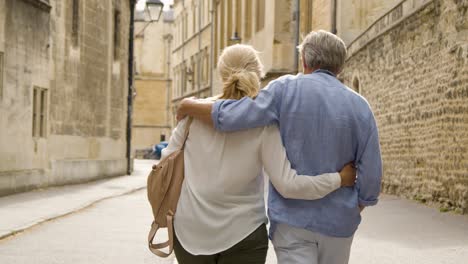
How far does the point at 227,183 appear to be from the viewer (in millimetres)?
3572

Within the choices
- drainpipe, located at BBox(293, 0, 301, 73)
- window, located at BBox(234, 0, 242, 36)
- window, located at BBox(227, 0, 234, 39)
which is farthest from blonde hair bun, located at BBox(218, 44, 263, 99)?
window, located at BBox(227, 0, 234, 39)

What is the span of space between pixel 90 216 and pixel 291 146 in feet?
28.7

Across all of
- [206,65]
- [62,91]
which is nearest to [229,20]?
[206,65]

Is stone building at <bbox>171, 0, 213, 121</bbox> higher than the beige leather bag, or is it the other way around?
stone building at <bbox>171, 0, 213, 121</bbox>

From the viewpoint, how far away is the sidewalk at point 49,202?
34.6 feet

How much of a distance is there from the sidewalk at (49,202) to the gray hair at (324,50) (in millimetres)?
6086

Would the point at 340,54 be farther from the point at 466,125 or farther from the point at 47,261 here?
the point at 466,125

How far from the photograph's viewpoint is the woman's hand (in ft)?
11.6

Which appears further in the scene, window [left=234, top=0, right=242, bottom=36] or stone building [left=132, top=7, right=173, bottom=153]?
stone building [left=132, top=7, right=173, bottom=153]

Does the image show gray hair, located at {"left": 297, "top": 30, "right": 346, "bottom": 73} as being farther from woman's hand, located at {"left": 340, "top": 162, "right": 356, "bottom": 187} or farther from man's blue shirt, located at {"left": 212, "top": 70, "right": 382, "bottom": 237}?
woman's hand, located at {"left": 340, "top": 162, "right": 356, "bottom": 187}

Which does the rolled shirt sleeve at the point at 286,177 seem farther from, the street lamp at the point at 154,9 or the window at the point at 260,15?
the window at the point at 260,15

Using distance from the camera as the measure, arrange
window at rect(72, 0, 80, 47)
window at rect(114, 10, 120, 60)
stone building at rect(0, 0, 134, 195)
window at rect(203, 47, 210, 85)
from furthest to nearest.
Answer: window at rect(203, 47, 210, 85) → window at rect(114, 10, 120, 60) → window at rect(72, 0, 80, 47) → stone building at rect(0, 0, 134, 195)

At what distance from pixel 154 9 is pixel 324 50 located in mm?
19798

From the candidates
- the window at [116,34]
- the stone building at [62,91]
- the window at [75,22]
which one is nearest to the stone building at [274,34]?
the window at [116,34]
